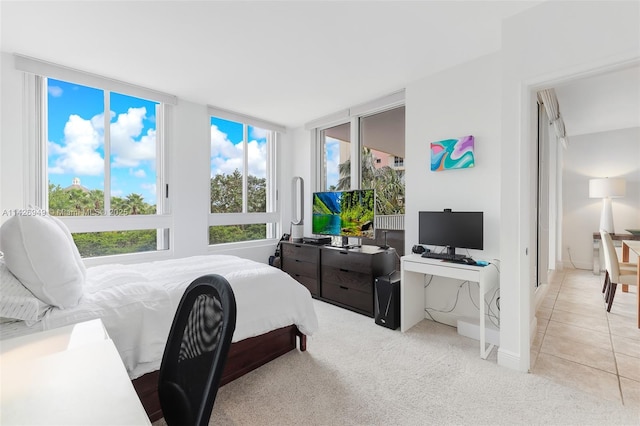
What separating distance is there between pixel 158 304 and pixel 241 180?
3.07 metres

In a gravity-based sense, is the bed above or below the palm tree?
below

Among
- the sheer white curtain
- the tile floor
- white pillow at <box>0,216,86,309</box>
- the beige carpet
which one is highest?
the sheer white curtain

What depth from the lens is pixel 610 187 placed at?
14.9 ft

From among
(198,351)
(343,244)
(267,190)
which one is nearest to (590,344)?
(343,244)

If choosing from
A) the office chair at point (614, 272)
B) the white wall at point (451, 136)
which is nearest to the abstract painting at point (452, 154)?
the white wall at point (451, 136)

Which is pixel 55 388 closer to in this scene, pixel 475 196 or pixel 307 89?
pixel 475 196

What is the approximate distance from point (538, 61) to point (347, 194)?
7.10 feet

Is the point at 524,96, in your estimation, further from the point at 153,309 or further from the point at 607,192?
the point at 607,192

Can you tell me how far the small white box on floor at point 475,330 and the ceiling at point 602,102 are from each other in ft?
7.44

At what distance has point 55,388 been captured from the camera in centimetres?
79

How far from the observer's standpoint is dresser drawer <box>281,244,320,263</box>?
150 inches

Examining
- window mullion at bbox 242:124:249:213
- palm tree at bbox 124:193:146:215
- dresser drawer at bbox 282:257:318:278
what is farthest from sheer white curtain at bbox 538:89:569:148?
palm tree at bbox 124:193:146:215

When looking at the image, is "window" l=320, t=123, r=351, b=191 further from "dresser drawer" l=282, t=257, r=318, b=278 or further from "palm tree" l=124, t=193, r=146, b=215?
"palm tree" l=124, t=193, r=146, b=215

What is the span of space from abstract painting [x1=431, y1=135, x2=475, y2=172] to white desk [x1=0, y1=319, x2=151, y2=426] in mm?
2940
